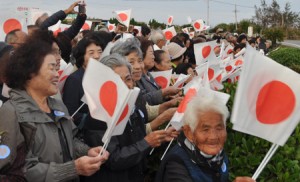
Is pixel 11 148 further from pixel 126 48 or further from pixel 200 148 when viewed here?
pixel 126 48

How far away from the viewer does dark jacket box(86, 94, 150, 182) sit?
9.41 feet

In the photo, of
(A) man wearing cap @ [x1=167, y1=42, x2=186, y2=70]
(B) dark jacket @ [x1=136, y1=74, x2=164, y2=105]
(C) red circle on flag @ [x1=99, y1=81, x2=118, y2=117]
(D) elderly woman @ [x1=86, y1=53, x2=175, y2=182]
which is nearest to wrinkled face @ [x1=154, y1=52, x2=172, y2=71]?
(B) dark jacket @ [x1=136, y1=74, x2=164, y2=105]

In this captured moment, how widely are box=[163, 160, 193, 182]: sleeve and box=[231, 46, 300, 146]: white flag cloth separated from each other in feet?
1.20

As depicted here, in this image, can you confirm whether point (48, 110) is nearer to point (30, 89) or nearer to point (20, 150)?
point (30, 89)

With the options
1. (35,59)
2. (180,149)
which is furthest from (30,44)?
(180,149)

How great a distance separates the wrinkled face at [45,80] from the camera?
8.67 feet

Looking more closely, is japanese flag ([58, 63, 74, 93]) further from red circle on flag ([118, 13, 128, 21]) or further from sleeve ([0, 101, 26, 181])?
red circle on flag ([118, 13, 128, 21])

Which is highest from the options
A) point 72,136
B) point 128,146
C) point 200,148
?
point 200,148

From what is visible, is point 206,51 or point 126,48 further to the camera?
point 206,51

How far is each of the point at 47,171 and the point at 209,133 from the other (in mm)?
976

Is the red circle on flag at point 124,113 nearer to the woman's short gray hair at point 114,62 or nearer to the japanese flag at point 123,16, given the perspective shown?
the woman's short gray hair at point 114,62

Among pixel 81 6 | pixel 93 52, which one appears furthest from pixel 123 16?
pixel 93 52

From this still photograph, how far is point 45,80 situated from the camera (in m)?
2.65

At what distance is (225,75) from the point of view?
5418 mm
